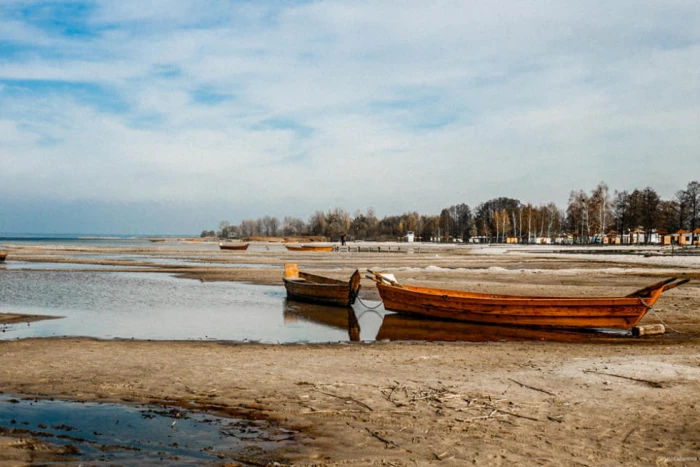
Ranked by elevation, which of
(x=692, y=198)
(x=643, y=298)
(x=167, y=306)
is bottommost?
(x=167, y=306)

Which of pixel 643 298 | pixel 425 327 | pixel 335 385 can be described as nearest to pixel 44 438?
pixel 335 385

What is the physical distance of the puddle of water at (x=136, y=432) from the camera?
6.38 metres

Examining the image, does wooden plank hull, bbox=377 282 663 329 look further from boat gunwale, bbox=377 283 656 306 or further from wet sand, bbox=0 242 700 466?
wet sand, bbox=0 242 700 466

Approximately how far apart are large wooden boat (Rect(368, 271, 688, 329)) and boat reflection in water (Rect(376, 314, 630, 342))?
0.72 ft

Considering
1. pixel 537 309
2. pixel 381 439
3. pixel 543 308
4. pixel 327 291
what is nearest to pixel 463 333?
pixel 537 309

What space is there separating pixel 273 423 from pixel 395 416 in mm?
1660

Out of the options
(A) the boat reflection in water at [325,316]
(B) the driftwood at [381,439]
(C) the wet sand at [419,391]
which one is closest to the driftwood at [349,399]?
(C) the wet sand at [419,391]

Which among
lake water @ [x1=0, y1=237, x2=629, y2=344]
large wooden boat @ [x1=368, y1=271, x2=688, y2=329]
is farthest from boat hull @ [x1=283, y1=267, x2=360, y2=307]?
large wooden boat @ [x1=368, y1=271, x2=688, y2=329]

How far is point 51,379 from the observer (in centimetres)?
1006

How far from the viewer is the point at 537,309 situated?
1689cm

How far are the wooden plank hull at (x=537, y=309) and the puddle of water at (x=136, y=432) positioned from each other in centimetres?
1164

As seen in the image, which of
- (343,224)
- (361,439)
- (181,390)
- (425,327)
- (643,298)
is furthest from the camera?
(343,224)

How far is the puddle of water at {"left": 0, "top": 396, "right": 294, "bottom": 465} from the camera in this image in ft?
20.9

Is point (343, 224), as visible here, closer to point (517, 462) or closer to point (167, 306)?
point (167, 306)
